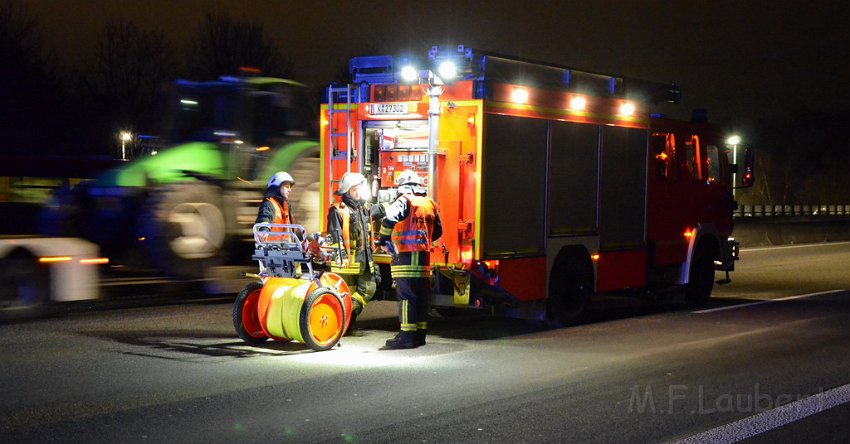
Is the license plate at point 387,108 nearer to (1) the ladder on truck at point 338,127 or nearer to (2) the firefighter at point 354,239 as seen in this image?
(1) the ladder on truck at point 338,127

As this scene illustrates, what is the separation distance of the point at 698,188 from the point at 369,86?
5.40 metres

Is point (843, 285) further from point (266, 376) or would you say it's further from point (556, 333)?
point (266, 376)

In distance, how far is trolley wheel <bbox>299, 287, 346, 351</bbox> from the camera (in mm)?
9867

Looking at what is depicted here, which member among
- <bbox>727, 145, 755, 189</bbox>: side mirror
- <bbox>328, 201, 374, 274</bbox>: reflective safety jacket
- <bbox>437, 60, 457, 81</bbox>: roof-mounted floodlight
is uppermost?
<bbox>437, 60, 457, 81</bbox>: roof-mounted floodlight

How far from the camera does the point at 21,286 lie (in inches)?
480

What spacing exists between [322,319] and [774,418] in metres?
4.33

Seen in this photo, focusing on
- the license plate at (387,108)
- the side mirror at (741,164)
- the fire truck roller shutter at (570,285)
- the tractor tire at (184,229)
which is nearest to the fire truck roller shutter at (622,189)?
the fire truck roller shutter at (570,285)

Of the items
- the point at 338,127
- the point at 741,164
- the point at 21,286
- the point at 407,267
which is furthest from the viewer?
the point at 741,164

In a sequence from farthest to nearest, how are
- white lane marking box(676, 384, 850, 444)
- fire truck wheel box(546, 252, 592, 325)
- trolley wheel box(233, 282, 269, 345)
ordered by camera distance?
fire truck wheel box(546, 252, 592, 325) → trolley wheel box(233, 282, 269, 345) → white lane marking box(676, 384, 850, 444)

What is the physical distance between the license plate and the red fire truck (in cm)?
2

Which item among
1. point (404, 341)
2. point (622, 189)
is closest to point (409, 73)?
point (404, 341)

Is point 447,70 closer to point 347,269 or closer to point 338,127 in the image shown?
point 338,127

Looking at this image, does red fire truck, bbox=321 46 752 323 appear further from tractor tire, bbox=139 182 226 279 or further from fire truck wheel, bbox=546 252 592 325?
tractor tire, bbox=139 182 226 279

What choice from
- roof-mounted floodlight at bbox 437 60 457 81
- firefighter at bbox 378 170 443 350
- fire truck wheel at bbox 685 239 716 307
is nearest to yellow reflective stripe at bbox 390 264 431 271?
firefighter at bbox 378 170 443 350
